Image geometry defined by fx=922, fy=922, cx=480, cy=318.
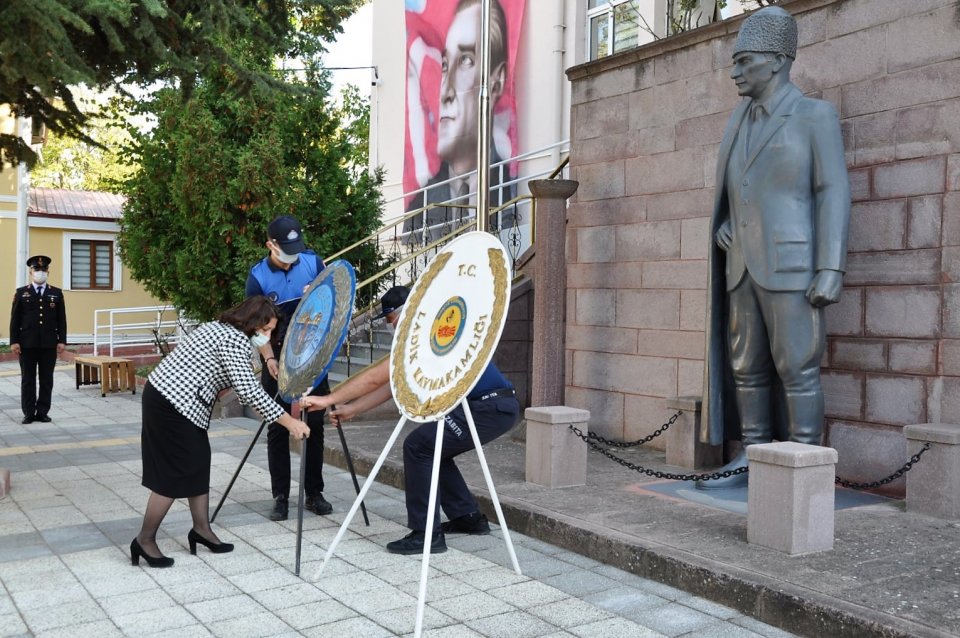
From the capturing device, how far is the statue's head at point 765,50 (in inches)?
215

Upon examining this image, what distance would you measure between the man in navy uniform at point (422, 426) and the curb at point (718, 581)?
0.60 m

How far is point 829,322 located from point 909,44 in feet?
5.96

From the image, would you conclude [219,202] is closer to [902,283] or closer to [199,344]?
[199,344]

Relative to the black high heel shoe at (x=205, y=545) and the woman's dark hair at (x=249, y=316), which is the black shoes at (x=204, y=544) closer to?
the black high heel shoe at (x=205, y=545)

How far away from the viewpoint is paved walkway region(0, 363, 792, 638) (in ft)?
12.7

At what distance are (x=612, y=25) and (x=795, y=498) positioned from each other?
11.2 metres

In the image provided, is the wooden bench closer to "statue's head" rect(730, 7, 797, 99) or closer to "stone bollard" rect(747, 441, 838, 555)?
"statue's head" rect(730, 7, 797, 99)

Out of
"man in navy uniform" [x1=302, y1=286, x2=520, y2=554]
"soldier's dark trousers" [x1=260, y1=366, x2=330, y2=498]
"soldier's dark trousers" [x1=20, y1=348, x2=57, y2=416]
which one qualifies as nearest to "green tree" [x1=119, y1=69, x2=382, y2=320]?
"soldier's dark trousers" [x1=20, y1=348, x2=57, y2=416]

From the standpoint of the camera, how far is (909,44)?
5.72 m

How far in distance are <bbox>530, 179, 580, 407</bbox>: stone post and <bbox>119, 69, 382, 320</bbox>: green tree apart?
15.7ft

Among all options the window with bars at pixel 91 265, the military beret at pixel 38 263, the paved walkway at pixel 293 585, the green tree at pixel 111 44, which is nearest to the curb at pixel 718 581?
the paved walkway at pixel 293 585

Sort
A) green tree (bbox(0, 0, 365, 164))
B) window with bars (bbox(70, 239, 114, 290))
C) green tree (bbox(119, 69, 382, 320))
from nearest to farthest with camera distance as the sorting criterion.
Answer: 1. green tree (bbox(0, 0, 365, 164))
2. green tree (bbox(119, 69, 382, 320))
3. window with bars (bbox(70, 239, 114, 290))

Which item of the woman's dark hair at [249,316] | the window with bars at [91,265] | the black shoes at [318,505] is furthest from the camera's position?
the window with bars at [91,265]

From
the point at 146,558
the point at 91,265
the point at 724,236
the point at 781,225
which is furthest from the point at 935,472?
the point at 91,265
